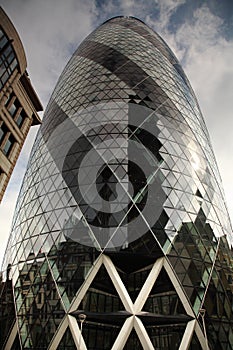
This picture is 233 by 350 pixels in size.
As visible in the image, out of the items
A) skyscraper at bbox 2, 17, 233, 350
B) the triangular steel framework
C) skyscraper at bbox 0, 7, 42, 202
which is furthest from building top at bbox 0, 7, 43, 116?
the triangular steel framework

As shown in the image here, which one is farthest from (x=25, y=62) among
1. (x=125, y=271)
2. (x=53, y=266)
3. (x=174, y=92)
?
(x=174, y=92)

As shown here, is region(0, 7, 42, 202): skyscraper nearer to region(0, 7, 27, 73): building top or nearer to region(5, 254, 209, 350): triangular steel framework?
region(0, 7, 27, 73): building top

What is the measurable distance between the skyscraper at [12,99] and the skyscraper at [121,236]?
7.34 meters

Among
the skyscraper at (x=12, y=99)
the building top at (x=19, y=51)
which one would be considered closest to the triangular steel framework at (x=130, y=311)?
the skyscraper at (x=12, y=99)

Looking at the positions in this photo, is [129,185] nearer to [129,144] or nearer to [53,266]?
[129,144]

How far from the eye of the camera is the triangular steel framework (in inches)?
667

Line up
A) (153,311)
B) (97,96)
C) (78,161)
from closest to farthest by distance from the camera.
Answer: (153,311) → (78,161) → (97,96)

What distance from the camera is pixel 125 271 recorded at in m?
21.6

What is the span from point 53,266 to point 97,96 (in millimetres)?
17462

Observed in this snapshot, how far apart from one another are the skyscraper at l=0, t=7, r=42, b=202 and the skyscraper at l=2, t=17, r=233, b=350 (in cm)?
734

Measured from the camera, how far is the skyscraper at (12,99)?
1385 cm

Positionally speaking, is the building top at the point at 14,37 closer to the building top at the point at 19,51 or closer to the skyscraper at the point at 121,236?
the building top at the point at 19,51

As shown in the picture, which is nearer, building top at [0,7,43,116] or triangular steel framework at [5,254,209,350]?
building top at [0,7,43,116]

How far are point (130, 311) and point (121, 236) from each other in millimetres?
4743
